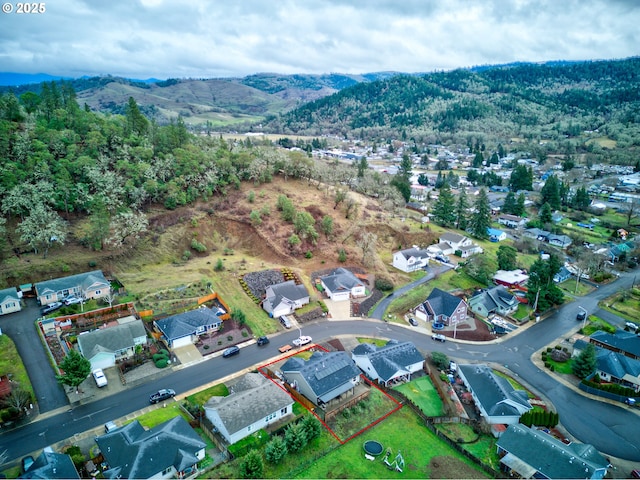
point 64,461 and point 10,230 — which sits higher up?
point 10,230

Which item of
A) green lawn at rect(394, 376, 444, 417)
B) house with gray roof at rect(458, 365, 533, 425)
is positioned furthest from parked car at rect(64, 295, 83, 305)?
house with gray roof at rect(458, 365, 533, 425)

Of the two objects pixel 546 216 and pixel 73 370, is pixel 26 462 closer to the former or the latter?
pixel 73 370

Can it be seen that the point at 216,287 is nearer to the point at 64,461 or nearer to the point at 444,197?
the point at 64,461

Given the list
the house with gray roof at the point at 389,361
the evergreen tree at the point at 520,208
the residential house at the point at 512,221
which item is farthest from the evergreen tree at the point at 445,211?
the house with gray roof at the point at 389,361

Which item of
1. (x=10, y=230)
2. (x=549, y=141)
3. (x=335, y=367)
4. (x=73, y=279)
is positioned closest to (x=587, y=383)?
(x=335, y=367)

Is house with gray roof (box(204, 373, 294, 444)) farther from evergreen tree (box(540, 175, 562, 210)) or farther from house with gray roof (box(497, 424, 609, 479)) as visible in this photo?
evergreen tree (box(540, 175, 562, 210))

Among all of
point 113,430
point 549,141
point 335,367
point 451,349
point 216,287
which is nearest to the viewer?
point 113,430

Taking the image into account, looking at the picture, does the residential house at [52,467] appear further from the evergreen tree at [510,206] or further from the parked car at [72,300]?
the evergreen tree at [510,206]
